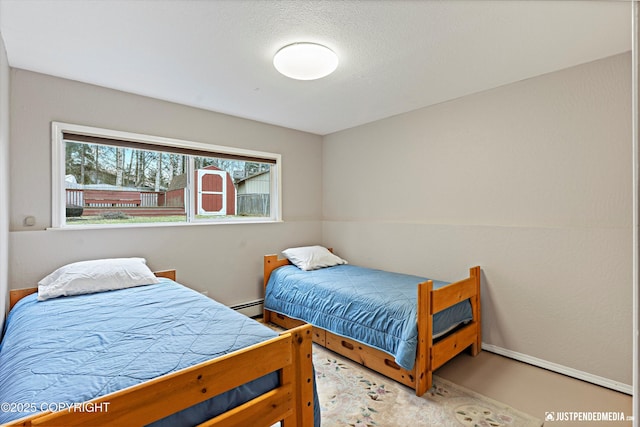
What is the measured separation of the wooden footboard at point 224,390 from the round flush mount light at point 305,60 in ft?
5.45

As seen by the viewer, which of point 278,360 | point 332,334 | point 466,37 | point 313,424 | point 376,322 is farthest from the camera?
point 332,334

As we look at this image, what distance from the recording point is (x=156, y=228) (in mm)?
2877

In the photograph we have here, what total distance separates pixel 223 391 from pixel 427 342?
56.2 inches

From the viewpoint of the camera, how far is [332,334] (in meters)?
2.60

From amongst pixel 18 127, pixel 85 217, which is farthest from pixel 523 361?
pixel 18 127

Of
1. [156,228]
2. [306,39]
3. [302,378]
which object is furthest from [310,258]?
[306,39]

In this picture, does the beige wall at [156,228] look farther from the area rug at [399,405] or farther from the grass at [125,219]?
the area rug at [399,405]

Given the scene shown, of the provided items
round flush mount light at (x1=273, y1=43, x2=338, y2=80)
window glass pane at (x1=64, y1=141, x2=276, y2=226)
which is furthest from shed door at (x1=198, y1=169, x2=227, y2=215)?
round flush mount light at (x1=273, y1=43, x2=338, y2=80)

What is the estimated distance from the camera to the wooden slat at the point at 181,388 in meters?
0.88

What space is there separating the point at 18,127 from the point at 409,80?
3027 millimetres

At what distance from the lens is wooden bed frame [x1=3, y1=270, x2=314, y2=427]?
885 millimetres

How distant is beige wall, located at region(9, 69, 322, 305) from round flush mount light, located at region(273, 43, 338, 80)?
4.75 ft

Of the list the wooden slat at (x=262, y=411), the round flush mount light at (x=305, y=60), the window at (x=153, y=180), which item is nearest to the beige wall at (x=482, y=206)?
the window at (x=153, y=180)

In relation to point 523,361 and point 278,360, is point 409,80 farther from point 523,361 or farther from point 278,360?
point 523,361
